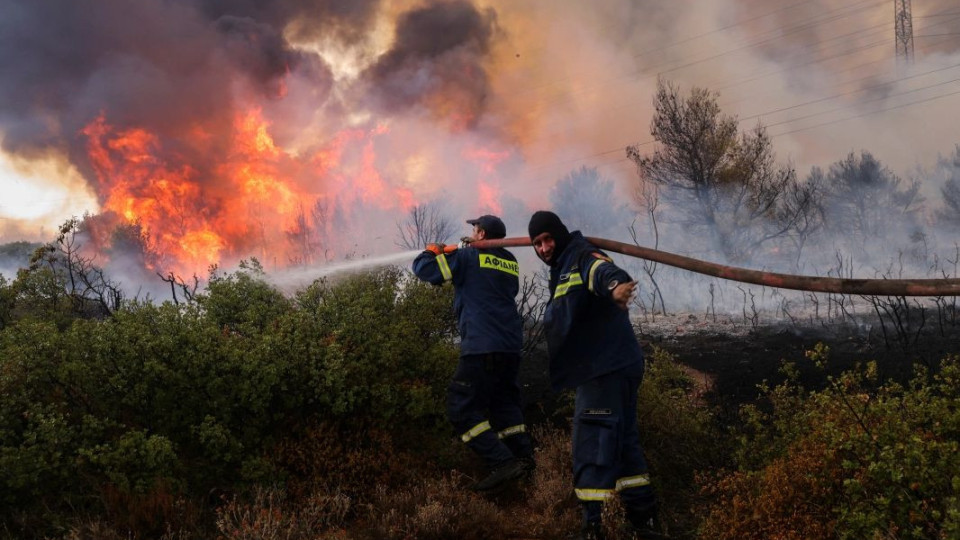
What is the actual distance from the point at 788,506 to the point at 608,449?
0.94m

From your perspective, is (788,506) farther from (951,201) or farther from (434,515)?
(951,201)

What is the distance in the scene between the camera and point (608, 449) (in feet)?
12.0

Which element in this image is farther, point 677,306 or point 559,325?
point 677,306

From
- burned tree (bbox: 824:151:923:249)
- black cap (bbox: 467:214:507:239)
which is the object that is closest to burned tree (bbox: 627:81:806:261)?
burned tree (bbox: 824:151:923:249)

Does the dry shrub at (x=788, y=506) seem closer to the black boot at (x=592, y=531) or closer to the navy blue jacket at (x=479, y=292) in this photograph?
the black boot at (x=592, y=531)

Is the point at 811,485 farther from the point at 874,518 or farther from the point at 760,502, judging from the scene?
the point at 874,518

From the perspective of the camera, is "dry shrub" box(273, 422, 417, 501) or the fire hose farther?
"dry shrub" box(273, 422, 417, 501)

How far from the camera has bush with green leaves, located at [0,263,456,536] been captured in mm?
3930

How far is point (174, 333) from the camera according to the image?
15.5 feet

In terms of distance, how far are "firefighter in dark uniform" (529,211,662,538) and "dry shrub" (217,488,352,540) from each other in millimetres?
1454

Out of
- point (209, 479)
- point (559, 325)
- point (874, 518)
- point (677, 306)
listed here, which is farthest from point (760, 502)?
point (677, 306)

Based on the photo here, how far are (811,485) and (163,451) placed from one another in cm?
369

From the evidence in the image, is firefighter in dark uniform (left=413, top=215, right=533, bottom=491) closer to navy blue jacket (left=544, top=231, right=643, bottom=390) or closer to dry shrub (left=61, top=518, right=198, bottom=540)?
navy blue jacket (left=544, top=231, right=643, bottom=390)

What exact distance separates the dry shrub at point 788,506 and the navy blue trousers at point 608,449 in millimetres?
428
